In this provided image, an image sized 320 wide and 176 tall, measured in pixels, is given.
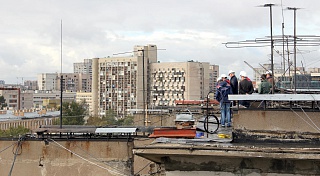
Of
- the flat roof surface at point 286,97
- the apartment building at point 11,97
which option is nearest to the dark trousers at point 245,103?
the flat roof surface at point 286,97

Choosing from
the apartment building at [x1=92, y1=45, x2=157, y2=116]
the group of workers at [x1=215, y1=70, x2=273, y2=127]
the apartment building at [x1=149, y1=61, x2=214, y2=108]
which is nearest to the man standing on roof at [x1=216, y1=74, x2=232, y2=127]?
the group of workers at [x1=215, y1=70, x2=273, y2=127]

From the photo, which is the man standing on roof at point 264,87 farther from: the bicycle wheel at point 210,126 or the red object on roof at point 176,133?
the red object on roof at point 176,133

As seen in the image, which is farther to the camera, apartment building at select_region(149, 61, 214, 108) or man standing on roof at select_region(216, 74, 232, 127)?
apartment building at select_region(149, 61, 214, 108)

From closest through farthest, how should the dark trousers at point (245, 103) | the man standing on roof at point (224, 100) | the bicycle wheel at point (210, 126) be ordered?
the bicycle wheel at point (210, 126)
the dark trousers at point (245, 103)
the man standing on roof at point (224, 100)

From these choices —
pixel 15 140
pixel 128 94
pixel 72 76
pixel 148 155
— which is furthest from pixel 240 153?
pixel 72 76

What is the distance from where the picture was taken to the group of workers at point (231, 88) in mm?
9594

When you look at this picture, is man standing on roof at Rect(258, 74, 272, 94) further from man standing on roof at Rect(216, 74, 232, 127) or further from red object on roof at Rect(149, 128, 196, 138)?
red object on roof at Rect(149, 128, 196, 138)

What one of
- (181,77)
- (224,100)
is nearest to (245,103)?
(224,100)

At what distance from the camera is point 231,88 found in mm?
10938

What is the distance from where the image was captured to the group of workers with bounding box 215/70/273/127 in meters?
9.59

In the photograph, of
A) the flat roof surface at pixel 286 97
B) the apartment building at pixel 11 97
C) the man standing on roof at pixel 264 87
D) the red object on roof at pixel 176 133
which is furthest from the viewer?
the apartment building at pixel 11 97

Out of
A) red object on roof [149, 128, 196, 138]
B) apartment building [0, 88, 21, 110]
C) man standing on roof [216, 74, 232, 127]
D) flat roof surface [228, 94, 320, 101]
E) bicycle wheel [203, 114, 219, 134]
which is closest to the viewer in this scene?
flat roof surface [228, 94, 320, 101]

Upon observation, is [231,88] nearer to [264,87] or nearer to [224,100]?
[224,100]

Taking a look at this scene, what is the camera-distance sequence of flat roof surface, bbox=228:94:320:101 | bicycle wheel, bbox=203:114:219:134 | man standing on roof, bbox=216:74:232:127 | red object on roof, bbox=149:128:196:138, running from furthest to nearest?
man standing on roof, bbox=216:74:232:127 < bicycle wheel, bbox=203:114:219:134 < red object on roof, bbox=149:128:196:138 < flat roof surface, bbox=228:94:320:101
